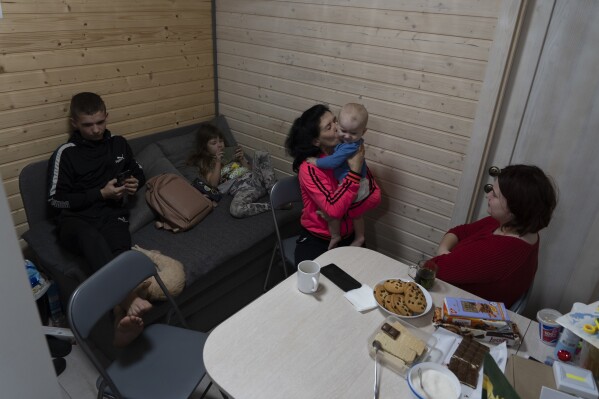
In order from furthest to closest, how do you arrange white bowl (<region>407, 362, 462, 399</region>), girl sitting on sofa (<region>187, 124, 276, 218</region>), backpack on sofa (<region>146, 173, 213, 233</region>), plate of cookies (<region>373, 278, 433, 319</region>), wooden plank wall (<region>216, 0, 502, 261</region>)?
girl sitting on sofa (<region>187, 124, 276, 218</region>), backpack on sofa (<region>146, 173, 213, 233</region>), wooden plank wall (<region>216, 0, 502, 261</region>), plate of cookies (<region>373, 278, 433, 319</region>), white bowl (<region>407, 362, 462, 399</region>)

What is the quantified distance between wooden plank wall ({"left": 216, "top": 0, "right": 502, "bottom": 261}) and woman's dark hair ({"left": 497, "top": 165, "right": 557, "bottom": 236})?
0.72m

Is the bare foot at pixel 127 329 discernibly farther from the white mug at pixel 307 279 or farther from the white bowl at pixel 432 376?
the white bowl at pixel 432 376

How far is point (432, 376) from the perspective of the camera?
1233 millimetres

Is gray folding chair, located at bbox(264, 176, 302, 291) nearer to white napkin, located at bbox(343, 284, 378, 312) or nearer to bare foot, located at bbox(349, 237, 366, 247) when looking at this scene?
bare foot, located at bbox(349, 237, 366, 247)

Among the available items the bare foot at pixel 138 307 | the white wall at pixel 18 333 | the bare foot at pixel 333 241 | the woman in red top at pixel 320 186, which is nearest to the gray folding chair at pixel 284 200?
the woman in red top at pixel 320 186

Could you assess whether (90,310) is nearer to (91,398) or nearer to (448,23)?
(91,398)

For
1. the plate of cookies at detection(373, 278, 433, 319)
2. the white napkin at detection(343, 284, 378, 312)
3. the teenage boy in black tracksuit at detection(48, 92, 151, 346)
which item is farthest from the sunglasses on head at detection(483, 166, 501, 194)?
the teenage boy in black tracksuit at detection(48, 92, 151, 346)

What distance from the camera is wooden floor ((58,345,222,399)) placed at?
2.10 metres

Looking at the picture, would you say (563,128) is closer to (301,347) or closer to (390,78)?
(390,78)

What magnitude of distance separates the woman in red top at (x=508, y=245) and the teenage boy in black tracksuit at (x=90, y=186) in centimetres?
176

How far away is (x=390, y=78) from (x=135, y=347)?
76.9 inches

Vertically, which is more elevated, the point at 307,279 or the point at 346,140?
the point at 346,140

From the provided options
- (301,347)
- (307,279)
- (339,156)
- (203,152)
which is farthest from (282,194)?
(301,347)

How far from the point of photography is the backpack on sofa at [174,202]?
2588mm
